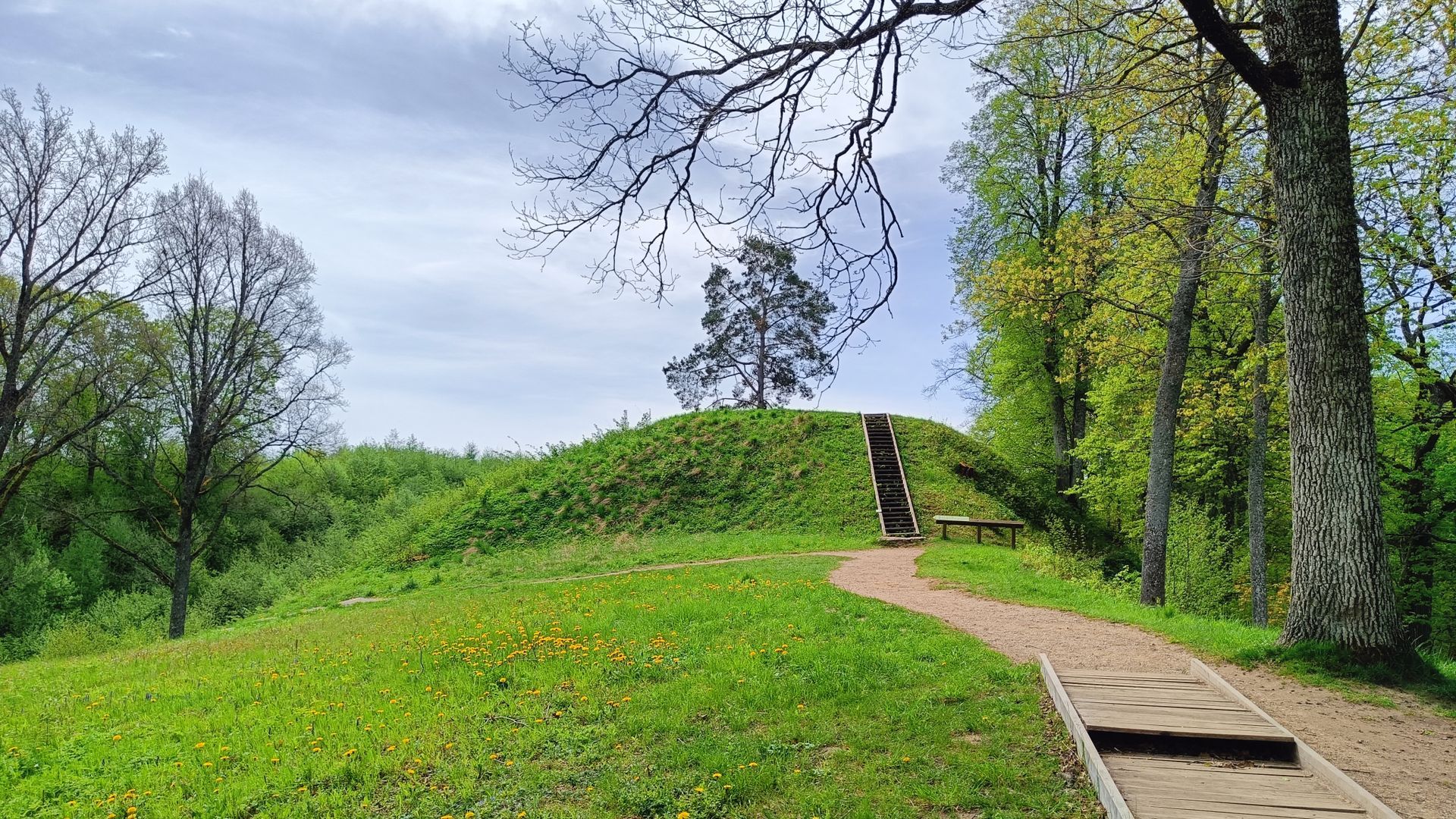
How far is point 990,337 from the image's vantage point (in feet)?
88.6

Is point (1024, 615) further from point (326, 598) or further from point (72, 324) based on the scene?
point (72, 324)

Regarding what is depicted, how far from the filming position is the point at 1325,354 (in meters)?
6.73

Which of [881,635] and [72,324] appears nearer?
[881,635]

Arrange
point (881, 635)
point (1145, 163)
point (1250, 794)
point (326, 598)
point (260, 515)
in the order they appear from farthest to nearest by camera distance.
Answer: point (260, 515), point (326, 598), point (1145, 163), point (881, 635), point (1250, 794)

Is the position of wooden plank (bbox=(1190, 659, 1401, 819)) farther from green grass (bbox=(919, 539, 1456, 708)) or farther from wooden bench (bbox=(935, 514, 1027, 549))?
wooden bench (bbox=(935, 514, 1027, 549))

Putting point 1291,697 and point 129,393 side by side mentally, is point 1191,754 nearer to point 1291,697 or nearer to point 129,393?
point 1291,697

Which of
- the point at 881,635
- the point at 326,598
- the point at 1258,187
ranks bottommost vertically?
the point at 326,598

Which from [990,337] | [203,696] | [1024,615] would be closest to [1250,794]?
[1024,615]

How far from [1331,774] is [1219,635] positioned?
422cm

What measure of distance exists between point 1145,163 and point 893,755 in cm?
1214

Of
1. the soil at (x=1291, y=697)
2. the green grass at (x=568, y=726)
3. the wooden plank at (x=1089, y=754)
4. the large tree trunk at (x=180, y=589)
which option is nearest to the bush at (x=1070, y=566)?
the soil at (x=1291, y=697)

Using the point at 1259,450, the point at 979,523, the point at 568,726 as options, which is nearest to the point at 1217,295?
the point at 1259,450

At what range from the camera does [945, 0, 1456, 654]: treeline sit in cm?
1010

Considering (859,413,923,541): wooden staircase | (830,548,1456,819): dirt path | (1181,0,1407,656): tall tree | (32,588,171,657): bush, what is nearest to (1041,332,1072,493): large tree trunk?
(859,413,923,541): wooden staircase
